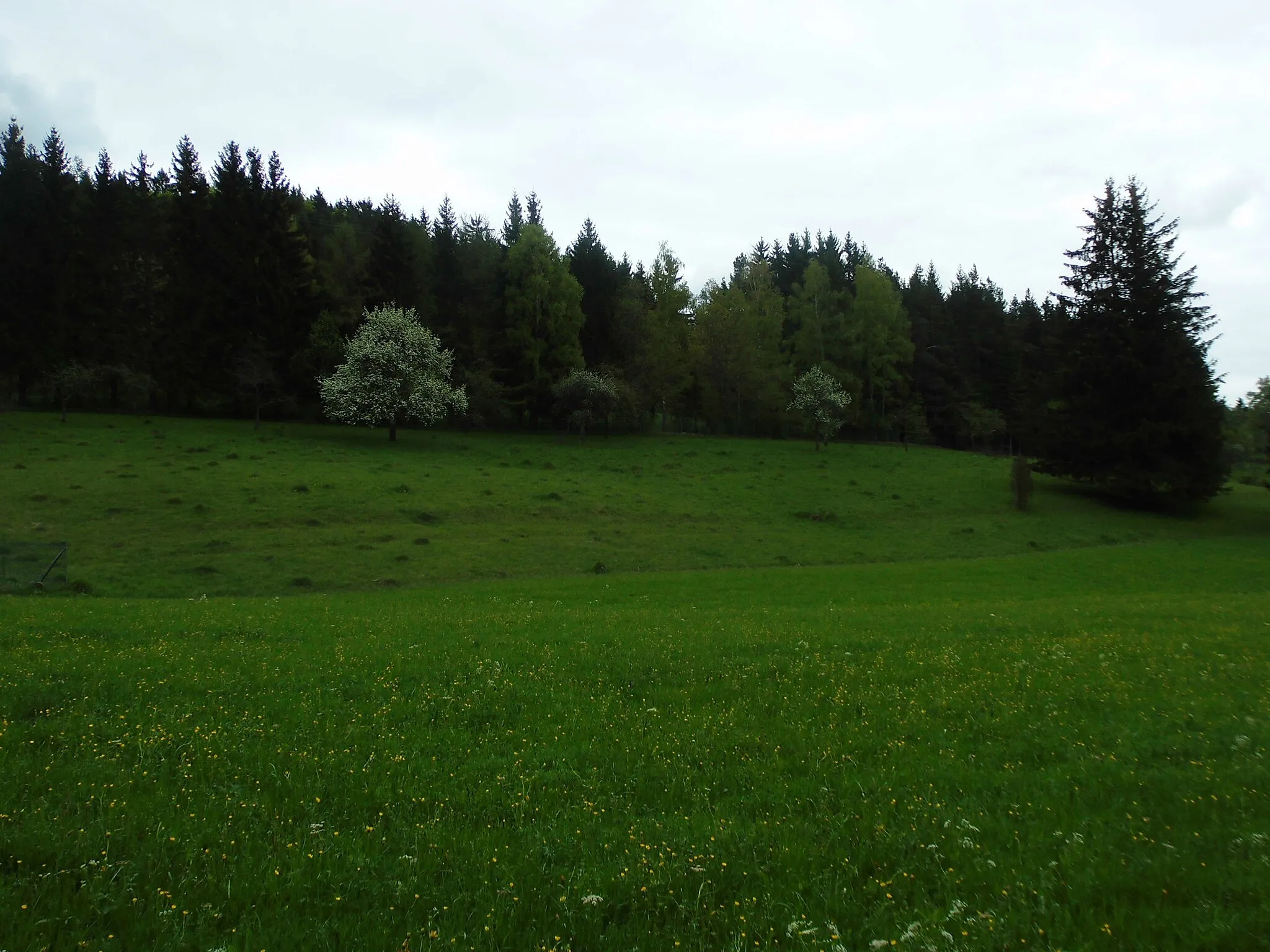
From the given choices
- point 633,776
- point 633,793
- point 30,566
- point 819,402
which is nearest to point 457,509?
point 30,566

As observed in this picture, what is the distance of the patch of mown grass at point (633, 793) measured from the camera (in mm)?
5051

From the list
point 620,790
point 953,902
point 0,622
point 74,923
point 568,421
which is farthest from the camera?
point 568,421

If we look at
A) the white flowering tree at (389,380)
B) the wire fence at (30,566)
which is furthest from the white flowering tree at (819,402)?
the wire fence at (30,566)

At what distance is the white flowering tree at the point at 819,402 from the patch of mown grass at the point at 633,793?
63.4 meters

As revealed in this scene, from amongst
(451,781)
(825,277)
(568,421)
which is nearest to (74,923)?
(451,781)

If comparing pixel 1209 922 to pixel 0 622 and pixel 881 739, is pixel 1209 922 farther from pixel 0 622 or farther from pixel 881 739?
pixel 0 622

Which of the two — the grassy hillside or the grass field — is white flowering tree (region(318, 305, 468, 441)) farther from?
the grass field

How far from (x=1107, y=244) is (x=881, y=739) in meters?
69.2

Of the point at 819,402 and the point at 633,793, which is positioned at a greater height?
the point at 819,402

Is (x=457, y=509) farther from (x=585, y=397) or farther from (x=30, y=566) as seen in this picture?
(x=585, y=397)

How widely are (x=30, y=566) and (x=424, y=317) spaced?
54.1 metres

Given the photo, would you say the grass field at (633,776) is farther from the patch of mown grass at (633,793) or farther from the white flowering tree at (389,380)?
the white flowering tree at (389,380)

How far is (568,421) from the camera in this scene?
73.8 m

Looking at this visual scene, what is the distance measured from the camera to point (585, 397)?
239ft
